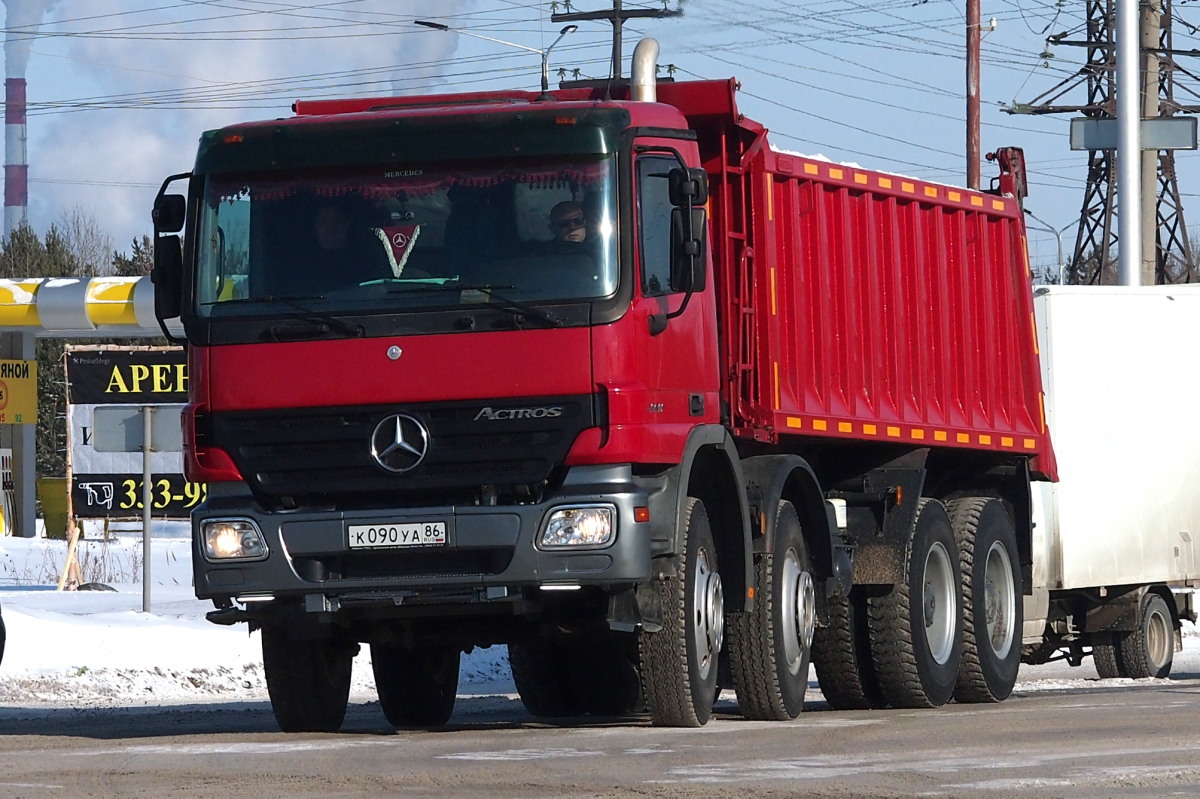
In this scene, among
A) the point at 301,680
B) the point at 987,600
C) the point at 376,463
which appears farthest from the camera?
the point at 987,600

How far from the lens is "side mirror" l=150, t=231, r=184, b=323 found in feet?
35.6

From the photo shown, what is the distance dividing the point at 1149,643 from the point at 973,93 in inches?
728

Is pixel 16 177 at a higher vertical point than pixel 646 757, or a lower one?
higher

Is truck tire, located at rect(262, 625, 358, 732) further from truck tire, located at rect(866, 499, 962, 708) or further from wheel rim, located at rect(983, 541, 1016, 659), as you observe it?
wheel rim, located at rect(983, 541, 1016, 659)

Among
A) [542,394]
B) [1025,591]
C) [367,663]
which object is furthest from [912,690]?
[367,663]

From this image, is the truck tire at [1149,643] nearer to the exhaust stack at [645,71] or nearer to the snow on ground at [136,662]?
the snow on ground at [136,662]

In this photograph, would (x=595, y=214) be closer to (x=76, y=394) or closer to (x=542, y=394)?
(x=542, y=394)

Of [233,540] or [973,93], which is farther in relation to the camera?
[973,93]

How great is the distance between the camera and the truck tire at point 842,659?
46.3 ft

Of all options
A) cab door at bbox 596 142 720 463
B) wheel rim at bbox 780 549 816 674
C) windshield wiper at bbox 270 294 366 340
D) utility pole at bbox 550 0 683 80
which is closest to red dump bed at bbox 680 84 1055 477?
wheel rim at bbox 780 549 816 674

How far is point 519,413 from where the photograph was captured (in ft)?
33.8

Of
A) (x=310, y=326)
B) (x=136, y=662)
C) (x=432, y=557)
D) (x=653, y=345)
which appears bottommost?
(x=136, y=662)

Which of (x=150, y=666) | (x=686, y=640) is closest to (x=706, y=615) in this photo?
(x=686, y=640)

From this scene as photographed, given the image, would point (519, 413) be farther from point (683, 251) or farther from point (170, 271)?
point (170, 271)
